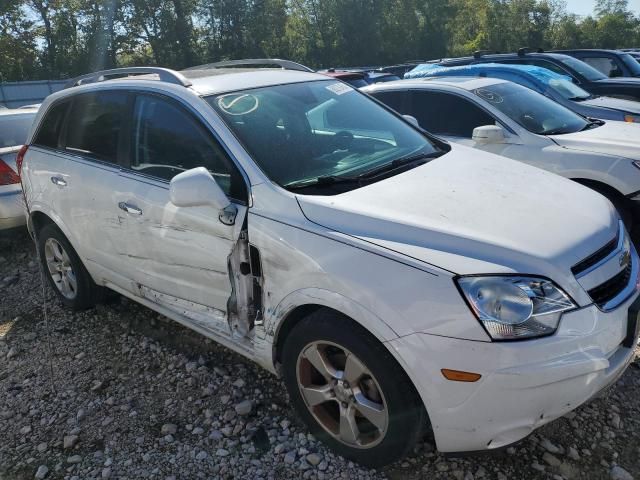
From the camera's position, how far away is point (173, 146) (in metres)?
3.13

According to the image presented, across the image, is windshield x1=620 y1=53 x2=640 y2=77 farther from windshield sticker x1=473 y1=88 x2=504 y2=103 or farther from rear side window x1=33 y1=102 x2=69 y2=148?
rear side window x1=33 y1=102 x2=69 y2=148

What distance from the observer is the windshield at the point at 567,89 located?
7.37 m

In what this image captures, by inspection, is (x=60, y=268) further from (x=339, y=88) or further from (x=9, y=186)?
(x=339, y=88)

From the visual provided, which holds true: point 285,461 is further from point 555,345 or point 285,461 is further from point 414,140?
point 414,140

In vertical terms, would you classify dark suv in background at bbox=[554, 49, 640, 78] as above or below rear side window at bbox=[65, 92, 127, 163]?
below

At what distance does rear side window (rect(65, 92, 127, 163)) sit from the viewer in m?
3.52

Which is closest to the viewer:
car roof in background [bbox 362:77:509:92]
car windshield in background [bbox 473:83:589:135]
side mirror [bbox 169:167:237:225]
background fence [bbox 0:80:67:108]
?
side mirror [bbox 169:167:237:225]

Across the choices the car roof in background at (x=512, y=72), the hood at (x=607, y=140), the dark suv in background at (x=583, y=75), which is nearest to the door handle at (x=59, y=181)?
the hood at (x=607, y=140)

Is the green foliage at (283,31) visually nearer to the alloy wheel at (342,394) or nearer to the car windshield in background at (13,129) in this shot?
the car windshield in background at (13,129)

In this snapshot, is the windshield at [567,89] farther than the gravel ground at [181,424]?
Yes

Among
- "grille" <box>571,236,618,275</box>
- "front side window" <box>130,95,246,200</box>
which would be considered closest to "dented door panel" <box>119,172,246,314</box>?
"front side window" <box>130,95,246,200</box>

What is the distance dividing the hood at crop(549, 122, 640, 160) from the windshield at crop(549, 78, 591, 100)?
2.04 metres

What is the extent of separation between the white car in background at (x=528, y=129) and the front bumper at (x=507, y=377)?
2809 mm

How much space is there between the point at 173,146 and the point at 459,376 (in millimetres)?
2002
